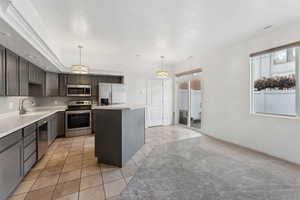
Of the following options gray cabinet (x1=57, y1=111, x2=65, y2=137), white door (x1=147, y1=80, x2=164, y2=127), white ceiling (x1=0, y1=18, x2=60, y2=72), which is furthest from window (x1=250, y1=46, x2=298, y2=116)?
gray cabinet (x1=57, y1=111, x2=65, y2=137)

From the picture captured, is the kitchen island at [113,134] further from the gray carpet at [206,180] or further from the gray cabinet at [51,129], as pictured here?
the gray cabinet at [51,129]

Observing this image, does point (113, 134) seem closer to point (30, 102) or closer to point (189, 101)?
point (30, 102)

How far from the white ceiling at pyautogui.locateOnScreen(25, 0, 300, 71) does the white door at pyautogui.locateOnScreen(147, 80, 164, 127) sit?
85.8 inches

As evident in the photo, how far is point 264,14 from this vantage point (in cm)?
260

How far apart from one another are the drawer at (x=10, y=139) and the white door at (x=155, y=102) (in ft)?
15.1

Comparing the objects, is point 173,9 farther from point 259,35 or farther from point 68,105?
point 68,105

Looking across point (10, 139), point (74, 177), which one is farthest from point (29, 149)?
point (74, 177)

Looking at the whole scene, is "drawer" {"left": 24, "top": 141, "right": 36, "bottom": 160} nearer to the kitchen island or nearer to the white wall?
the kitchen island

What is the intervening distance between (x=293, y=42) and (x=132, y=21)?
10.8 feet

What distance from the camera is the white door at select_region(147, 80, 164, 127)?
20.8ft

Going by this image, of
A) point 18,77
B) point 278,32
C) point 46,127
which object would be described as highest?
point 278,32

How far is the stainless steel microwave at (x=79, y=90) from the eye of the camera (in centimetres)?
500

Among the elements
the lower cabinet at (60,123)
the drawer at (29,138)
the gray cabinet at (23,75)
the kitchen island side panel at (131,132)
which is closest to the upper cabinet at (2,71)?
the gray cabinet at (23,75)

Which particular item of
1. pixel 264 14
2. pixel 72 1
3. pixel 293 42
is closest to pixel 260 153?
pixel 293 42
